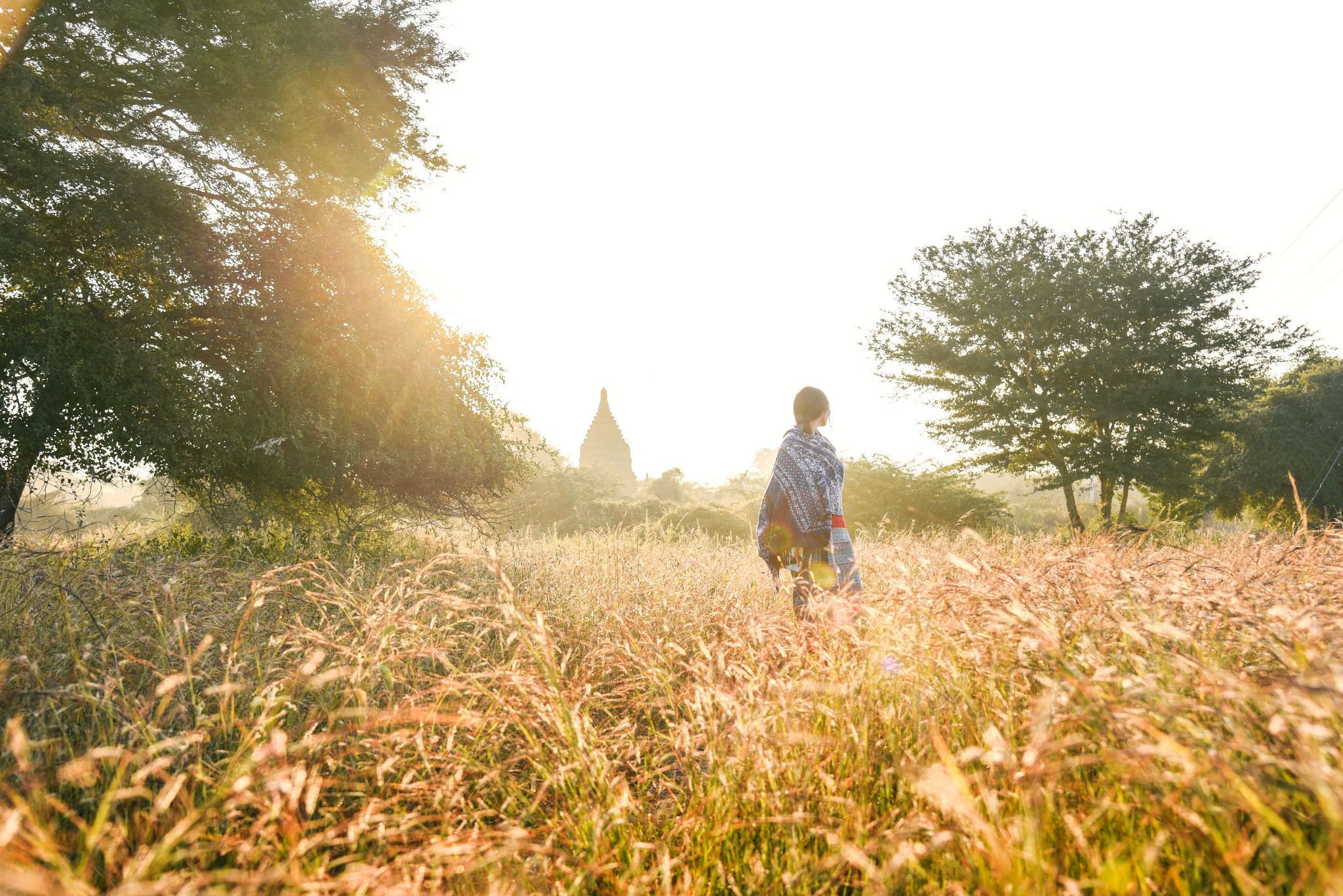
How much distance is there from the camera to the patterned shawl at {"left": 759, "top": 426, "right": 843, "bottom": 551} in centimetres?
405

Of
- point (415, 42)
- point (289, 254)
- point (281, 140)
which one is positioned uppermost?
point (415, 42)

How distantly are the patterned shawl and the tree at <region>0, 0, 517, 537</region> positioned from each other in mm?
4900

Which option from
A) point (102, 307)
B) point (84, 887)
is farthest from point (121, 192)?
point (84, 887)

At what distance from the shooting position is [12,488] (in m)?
5.77

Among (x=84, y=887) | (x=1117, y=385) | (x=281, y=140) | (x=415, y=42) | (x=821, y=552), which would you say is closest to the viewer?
(x=84, y=887)

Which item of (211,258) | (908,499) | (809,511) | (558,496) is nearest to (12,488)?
(211,258)

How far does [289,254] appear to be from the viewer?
6.43m

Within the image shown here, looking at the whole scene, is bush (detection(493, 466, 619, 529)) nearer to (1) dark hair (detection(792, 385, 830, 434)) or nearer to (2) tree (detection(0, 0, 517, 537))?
(2) tree (detection(0, 0, 517, 537))

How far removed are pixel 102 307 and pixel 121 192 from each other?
1.20m

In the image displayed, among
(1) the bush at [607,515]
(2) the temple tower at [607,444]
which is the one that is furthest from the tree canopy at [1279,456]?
(2) the temple tower at [607,444]

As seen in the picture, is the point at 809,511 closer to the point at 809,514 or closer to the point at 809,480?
the point at 809,514

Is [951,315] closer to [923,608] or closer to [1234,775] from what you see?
[923,608]

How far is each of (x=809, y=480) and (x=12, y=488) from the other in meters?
8.16

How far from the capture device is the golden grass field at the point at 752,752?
46.7 inches
